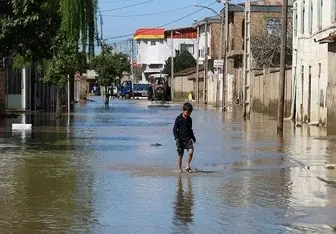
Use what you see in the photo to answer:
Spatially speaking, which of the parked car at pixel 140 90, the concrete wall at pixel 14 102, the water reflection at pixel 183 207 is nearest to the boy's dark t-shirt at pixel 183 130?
the water reflection at pixel 183 207

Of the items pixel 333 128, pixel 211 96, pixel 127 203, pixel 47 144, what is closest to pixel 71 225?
pixel 127 203

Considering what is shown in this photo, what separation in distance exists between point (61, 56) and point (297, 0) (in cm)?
1263

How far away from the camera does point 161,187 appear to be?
13.6m

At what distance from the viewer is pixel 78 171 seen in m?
15.8

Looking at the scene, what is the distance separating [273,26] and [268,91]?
17.4 m

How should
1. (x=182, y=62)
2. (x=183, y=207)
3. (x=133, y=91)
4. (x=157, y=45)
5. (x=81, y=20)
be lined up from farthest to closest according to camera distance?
1. (x=157, y=45)
2. (x=182, y=62)
3. (x=133, y=91)
4. (x=81, y=20)
5. (x=183, y=207)

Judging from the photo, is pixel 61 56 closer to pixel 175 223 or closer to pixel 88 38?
pixel 88 38

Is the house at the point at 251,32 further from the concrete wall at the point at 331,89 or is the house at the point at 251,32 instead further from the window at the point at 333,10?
the concrete wall at the point at 331,89

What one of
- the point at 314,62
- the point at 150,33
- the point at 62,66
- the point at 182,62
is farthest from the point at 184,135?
the point at 150,33

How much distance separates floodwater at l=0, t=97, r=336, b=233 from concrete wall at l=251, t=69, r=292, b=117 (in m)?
19.3

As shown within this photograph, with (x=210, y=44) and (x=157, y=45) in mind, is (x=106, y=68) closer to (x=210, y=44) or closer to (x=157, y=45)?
(x=210, y=44)

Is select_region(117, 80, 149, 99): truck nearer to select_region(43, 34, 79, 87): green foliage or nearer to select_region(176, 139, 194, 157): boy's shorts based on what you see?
select_region(43, 34, 79, 87): green foliage

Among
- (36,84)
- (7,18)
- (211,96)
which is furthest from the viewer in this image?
(211,96)

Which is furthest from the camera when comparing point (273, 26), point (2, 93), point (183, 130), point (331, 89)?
point (273, 26)
